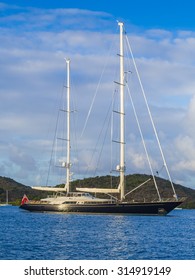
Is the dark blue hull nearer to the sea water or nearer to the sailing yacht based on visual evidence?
the sailing yacht

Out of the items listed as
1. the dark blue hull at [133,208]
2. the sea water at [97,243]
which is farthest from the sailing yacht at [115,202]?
the sea water at [97,243]

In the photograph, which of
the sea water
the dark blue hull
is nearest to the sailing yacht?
the dark blue hull

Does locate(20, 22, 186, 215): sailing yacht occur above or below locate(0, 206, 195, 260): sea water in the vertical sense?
above

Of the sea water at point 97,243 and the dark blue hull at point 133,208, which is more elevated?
the dark blue hull at point 133,208

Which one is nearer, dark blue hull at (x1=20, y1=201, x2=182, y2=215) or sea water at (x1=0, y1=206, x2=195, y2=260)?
sea water at (x1=0, y1=206, x2=195, y2=260)

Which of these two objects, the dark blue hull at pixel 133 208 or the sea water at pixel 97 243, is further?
the dark blue hull at pixel 133 208

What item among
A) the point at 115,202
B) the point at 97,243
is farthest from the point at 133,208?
the point at 97,243

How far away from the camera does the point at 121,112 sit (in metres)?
100

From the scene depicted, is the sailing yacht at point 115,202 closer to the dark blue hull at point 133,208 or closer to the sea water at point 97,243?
the dark blue hull at point 133,208
